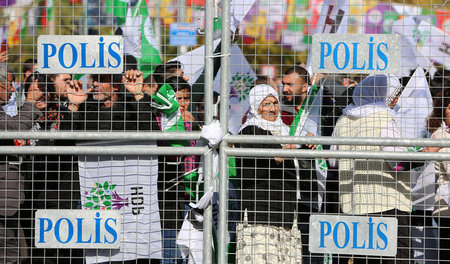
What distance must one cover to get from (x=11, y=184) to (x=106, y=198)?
0.76m

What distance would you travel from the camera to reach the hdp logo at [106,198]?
Answer: 373 centimetres

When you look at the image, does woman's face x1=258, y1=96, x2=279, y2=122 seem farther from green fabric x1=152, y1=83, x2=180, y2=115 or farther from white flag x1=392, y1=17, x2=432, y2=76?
white flag x1=392, y1=17, x2=432, y2=76

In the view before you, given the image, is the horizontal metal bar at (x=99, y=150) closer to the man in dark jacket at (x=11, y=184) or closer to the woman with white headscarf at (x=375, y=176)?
the man in dark jacket at (x=11, y=184)

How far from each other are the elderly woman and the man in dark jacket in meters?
1.44

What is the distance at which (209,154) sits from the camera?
3523mm

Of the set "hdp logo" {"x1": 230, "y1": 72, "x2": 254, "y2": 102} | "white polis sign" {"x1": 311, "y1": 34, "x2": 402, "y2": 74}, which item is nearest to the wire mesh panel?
"white polis sign" {"x1": 311, "y1": 34, "x2": 402, "y2": 74}

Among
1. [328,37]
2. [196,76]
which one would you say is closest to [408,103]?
[328,37]

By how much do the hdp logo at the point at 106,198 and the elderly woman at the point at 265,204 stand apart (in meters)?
Result: 0.78

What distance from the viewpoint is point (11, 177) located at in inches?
161

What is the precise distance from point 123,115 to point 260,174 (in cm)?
103

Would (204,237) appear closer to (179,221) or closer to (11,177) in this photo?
(179,221)

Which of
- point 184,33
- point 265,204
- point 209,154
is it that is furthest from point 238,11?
point 265,204

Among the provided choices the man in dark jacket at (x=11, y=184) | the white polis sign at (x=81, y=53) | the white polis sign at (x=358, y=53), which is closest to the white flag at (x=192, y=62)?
the white polis sign at (x=81, y=53)

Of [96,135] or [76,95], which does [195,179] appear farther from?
[76,95]
